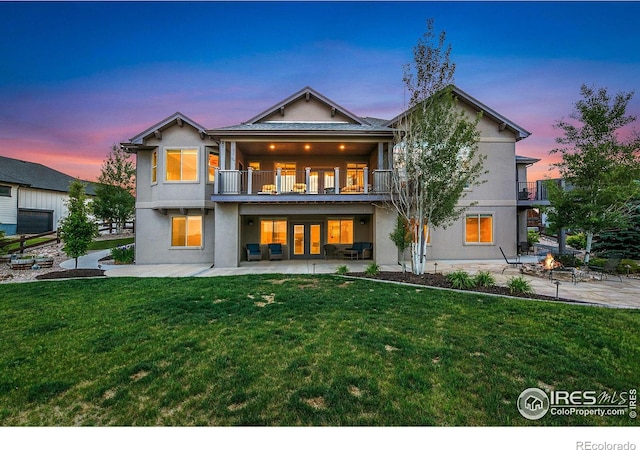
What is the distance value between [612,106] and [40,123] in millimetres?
40903

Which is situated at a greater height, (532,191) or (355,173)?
(355,173)

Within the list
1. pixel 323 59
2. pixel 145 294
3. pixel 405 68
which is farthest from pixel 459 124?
pixel 323 59

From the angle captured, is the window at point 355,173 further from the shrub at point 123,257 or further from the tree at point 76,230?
the tree at point 76,230

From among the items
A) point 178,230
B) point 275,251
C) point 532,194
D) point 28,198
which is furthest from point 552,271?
point 28,198

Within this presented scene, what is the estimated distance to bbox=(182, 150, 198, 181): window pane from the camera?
544 inches

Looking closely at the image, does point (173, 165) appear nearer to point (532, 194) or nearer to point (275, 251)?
point (275, 251)

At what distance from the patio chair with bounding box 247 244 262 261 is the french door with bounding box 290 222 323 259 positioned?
2.27 meters

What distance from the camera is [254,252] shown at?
47.5ft

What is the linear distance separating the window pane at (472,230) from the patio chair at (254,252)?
11683 mm

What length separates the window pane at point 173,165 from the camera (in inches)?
543

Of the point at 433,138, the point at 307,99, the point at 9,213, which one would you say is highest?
the point at 307,99

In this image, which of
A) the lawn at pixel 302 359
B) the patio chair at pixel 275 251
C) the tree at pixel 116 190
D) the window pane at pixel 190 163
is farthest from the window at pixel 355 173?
the tree at pixel 116 190

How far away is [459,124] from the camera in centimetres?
871

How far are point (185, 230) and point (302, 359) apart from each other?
1275cm
